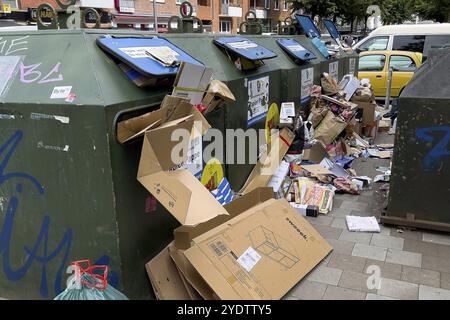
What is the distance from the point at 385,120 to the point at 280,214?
5.36 metres

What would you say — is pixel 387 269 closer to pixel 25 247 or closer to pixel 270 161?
pixel 270 161

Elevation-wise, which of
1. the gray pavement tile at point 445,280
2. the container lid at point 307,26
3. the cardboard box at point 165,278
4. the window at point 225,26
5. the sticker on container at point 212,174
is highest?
the window at point 225,26

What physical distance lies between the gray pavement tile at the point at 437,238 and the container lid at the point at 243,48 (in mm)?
2158

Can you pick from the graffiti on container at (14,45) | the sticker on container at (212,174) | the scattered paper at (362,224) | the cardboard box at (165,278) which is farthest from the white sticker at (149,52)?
the scattered paper at (362,224)

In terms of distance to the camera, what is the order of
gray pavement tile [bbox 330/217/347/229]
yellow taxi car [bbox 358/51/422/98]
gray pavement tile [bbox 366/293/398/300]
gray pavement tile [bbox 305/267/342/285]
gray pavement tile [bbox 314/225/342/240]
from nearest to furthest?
gray pavement tile [bbox 366/293/398/300] < gray pavement tile [bbox 305/267/342/285] < gray pavement tile [bbox 314/225/342/240] < gray pavement tile [bbox 330/217/347/229] < yellow taxi car [bbox 358/51/422/98]

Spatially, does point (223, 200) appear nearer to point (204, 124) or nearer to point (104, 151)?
point (204, 124)

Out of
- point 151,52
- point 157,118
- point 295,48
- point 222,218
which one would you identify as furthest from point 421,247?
point 295,48

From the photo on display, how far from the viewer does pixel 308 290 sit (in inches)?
115

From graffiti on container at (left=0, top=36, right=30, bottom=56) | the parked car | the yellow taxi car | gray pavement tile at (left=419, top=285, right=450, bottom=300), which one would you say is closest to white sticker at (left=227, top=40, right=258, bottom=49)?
graffiti on container at (left=0, top=36, right=30, bottom=56)

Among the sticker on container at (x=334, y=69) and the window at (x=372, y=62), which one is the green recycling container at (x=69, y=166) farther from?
the window at (x=372, y=62)

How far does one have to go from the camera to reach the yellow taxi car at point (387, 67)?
9.11m

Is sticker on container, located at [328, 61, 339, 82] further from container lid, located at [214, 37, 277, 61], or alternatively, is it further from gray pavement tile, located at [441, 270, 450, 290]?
gray pavement tile, located at [441, 270, 450, 290]

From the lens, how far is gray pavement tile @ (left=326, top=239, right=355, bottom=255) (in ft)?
11.2

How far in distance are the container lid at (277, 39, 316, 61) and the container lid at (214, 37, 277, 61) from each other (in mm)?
1044
